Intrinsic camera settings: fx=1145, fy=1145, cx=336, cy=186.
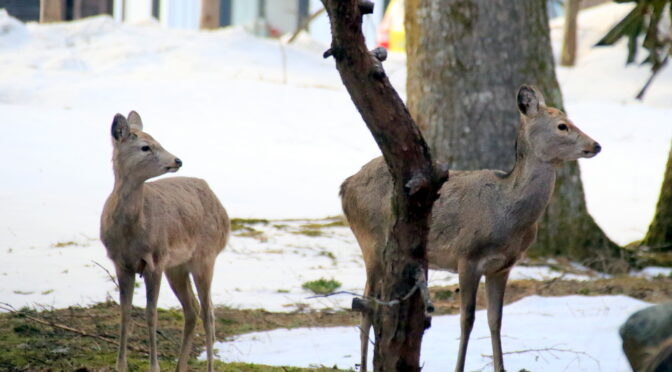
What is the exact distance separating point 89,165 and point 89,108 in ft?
9.31

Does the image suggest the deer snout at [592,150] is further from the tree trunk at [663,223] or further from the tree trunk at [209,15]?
the tree trunk at [209,15]

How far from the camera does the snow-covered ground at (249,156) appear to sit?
8.62 meters

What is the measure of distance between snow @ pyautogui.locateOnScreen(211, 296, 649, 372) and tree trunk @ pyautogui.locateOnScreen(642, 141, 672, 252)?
306 cm

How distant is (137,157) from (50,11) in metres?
18.6

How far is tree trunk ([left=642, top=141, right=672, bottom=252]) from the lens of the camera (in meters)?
11.8

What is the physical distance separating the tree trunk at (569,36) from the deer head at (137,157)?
17316 millimetres

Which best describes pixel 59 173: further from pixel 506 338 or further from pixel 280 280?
pixel 506 338

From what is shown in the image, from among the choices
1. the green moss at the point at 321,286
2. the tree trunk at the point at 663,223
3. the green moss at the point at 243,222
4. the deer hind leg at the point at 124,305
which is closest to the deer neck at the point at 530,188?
the deer hind leg at the point at 124,305

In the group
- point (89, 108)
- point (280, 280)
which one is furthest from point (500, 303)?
point (89, 108)

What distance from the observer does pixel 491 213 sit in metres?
6.78

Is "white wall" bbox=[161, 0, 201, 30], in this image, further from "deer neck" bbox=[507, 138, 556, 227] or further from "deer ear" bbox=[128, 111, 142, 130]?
"deer neck" bbox=[507, 138, 556, 227]

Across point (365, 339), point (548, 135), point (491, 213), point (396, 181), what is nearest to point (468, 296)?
point (491, 213)

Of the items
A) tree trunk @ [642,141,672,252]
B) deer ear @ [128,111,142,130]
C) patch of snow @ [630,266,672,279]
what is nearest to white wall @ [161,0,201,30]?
tree trunk @ [642,141,672,252]

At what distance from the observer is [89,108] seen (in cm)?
1658
